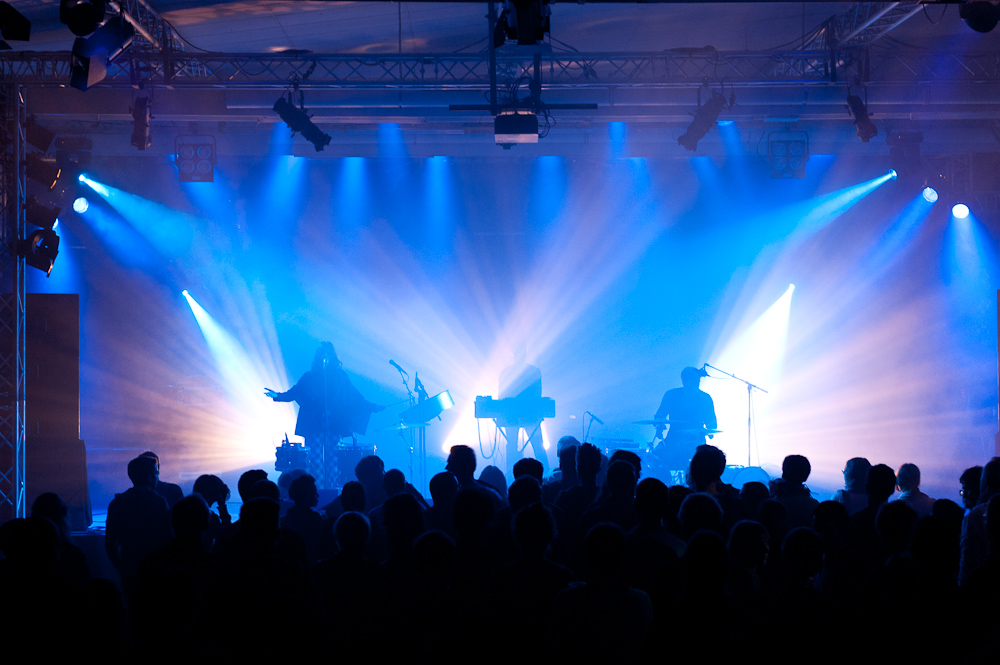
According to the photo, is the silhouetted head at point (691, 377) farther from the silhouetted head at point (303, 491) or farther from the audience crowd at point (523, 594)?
the silhouetted head at point (303, 491)

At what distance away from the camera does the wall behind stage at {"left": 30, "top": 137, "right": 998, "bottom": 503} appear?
14.1 m

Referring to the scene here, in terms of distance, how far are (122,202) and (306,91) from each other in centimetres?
579

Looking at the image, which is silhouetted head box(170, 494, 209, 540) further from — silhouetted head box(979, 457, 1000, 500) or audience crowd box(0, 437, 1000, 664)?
silhouetted head box(979, 457, 1000, 500)

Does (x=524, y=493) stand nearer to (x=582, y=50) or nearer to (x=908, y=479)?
(x=908, y=479)

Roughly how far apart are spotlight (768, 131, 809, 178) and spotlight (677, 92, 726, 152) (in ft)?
7.07

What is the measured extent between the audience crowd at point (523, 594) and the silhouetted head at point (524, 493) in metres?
0.23

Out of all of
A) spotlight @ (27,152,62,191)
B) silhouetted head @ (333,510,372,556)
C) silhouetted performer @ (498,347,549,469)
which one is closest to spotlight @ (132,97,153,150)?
spotlight @ (27,152,62,191)

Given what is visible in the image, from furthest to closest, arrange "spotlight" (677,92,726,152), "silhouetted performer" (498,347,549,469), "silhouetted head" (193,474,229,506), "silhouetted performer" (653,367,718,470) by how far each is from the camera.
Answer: "silhouetted performer" (498,347,549,469)
"silhouetted performer" (653,367,718,470)
"spotlight" (677,92,726,152)
"silhouetted head" (193,474,229,506)

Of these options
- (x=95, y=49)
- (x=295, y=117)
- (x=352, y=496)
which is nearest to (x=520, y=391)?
(x=295, y=117)

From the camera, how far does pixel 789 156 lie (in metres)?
12.0

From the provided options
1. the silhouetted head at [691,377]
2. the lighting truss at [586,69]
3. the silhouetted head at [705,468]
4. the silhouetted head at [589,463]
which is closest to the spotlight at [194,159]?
the lighting truss at [586,69]

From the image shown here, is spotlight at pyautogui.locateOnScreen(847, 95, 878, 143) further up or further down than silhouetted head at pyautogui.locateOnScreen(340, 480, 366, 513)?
further up

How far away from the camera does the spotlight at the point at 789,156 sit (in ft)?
39.3

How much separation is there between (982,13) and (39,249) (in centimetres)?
924
